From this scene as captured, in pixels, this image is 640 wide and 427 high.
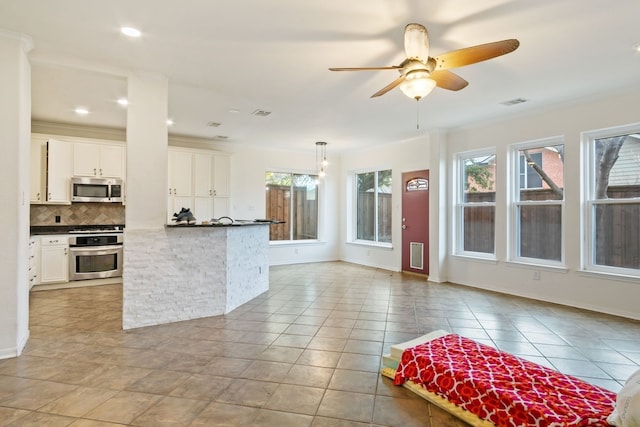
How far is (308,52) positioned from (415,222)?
14.6 ft

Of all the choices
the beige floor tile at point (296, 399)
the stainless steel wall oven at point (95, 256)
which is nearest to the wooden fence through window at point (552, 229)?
the beige floor tile at point (296, 399)

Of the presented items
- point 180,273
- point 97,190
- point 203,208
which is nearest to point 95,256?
point 97,190

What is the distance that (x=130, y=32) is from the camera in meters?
2.85

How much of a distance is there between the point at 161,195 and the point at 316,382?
2.51 m

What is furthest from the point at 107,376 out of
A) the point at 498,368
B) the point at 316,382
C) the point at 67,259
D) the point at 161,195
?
the point at 67,259

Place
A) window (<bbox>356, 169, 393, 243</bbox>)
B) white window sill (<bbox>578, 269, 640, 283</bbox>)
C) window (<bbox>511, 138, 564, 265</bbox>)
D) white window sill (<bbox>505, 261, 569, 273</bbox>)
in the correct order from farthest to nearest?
window (<bbox>356, 169, 393, 243</bbox>) < window (<bbox>511, 138, 564, 265</bbox>) < white window sill (<bbox>505, 261, 569, 273</bbox>) < white window sill (<bbox>578, 269, 640, 283</bbox>)

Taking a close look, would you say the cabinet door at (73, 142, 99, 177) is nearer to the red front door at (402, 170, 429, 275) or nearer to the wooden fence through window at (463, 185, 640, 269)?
the red front door at (402, 170, 429, 275)

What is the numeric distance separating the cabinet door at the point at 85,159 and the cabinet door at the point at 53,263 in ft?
3.98

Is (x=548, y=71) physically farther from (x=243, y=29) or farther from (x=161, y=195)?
(x=161, y=195)

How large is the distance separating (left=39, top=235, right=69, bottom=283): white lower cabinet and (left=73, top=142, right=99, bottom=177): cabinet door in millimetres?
1092

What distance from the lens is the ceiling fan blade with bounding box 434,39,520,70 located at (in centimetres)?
217

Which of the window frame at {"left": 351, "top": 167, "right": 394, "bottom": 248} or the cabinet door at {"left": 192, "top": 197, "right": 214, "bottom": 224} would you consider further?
the window frame at {"left": 351, "top": 167, "right": 394, "bottom": 248}

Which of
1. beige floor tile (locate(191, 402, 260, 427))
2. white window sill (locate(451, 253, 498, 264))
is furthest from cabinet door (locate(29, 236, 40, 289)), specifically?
white window sill (locate(451, 253, 498, 264))

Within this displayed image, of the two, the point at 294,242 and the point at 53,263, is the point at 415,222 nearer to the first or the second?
the point at 294,242
